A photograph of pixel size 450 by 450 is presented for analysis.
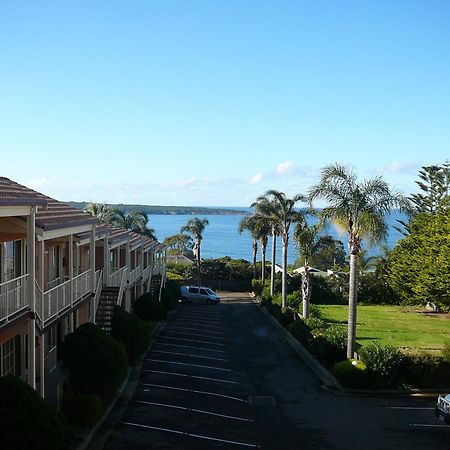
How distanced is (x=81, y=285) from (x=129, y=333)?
369 cm

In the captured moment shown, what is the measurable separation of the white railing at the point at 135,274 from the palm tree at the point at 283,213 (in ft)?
29.4

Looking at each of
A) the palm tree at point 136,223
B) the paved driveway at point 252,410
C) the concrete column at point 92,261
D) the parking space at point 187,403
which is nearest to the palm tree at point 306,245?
the parking space at point 187,403

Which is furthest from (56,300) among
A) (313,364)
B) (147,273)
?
(147,273)

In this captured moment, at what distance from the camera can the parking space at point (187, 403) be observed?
16.0 m

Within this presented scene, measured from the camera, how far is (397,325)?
38.0 metres

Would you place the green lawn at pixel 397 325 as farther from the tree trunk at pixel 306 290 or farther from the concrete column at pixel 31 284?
the concrete column at pixel 31 284

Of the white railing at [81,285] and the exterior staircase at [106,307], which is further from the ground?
the white railing at [81,285]

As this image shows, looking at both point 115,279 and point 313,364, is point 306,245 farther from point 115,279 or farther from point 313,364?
point 115,279

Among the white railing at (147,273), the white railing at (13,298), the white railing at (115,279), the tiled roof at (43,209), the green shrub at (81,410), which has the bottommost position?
the green shrub at (81,410)

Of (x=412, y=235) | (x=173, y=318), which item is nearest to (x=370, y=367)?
(x=173, y=318)

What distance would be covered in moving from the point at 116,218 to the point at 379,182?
3981 cm

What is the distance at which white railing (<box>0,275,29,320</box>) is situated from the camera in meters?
13.3

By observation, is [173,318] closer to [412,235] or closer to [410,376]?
[412,235]

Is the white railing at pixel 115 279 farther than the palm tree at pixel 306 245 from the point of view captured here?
No
